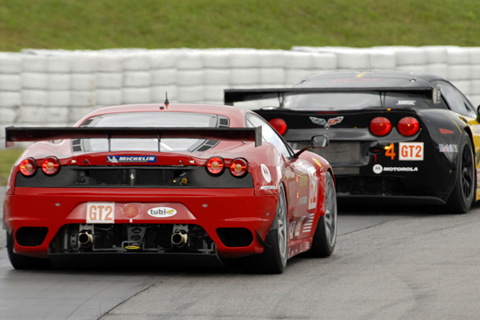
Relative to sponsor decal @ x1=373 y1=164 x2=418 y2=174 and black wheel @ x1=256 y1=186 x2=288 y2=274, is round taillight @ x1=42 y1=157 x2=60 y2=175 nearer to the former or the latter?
black wheel @ x1=256 y1=186 x2=288 y2=274

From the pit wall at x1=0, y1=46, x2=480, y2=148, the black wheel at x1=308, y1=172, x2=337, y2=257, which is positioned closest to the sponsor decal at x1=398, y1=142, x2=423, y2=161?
the black wheel at x1=308, y1=172, x2=337, y2=257

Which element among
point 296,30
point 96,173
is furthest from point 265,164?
point 296,30

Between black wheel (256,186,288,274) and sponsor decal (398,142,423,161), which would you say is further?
sponsor decal (398,142,423,161)

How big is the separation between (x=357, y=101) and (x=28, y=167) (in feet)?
15.5

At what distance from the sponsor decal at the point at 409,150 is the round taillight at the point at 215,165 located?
4.09 m

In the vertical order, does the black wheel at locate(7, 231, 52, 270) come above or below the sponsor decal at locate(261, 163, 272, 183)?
below

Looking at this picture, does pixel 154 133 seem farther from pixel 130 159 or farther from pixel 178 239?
pixel 178 239

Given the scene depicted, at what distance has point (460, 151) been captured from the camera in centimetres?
1043

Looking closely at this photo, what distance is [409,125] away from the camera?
10156 mm

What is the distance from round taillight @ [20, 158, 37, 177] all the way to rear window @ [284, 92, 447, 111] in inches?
170

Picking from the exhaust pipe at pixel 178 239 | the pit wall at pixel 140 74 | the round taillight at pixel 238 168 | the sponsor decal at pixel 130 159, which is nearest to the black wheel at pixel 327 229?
the round taillight at pixel 238 168

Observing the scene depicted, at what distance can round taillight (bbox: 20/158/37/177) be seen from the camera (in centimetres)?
651

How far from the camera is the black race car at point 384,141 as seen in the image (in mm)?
10188

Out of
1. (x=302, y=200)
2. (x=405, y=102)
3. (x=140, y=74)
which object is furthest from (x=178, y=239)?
(x=140, y=74)
